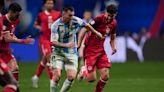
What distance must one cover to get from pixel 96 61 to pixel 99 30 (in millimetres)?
790

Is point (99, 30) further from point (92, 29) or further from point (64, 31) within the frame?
point (64, 31)

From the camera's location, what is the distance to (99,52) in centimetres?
1506

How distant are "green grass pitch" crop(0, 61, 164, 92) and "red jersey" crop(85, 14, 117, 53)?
5.68 feet

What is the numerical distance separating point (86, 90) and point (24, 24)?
14.0m

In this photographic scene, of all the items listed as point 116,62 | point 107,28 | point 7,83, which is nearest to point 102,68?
point 107,28

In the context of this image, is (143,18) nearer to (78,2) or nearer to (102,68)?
(78,2)

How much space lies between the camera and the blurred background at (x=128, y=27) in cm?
2877

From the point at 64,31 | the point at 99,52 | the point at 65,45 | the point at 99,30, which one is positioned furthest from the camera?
the point at 99,52

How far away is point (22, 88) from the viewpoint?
17.0 metres

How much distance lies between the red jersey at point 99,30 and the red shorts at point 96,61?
138 millimetres

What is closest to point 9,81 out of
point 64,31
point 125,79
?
point 64,31

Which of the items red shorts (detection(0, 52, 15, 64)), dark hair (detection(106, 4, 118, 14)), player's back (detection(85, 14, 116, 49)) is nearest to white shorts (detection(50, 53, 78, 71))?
red shorts (detection(0, 52, 15, 64))

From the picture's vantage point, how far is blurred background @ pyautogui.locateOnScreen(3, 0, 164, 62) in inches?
1133

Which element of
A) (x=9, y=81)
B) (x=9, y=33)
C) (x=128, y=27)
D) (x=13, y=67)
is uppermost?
(x=9, y=33)
